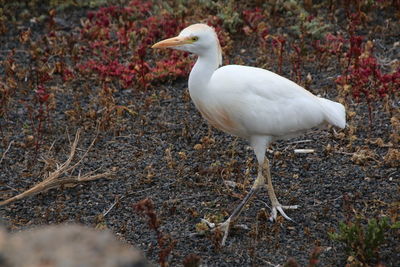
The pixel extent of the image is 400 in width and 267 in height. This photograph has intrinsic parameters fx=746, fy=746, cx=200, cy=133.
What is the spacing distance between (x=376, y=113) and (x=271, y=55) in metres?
1.60

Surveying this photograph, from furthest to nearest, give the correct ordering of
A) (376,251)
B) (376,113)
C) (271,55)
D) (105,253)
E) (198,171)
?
(271,55)
(376,113)
(198,171)
(376,251)
(105,253)

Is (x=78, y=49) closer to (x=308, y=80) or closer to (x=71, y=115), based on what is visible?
(x=71, y=115)

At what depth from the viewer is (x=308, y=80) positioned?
24.2 ft

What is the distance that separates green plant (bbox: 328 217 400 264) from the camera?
477 cm

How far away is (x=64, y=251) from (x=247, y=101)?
2.64 meters

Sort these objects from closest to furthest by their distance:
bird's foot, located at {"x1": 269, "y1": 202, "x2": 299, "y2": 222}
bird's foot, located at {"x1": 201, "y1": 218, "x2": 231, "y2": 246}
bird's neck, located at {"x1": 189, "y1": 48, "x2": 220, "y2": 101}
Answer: bird's foot, located at {"x1": 201, "y1": 218, "x2": 231, "y2": 246}
bird's neck, located at {"x1": 189, "y1": 48, "x2": 220, "y2": 101}
bird's foot, located at {"x1": 269, "y1": 202, "x2": 299, "y2": 222}

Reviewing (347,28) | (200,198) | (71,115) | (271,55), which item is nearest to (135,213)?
(200,198)

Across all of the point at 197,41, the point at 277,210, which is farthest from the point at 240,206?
the point at 197,41

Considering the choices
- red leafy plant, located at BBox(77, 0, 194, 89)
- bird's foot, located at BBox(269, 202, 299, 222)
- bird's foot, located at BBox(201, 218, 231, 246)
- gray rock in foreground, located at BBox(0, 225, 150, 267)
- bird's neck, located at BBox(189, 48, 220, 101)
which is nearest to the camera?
gray rock in foreground, located at BBox(0, 225, 150, 267)

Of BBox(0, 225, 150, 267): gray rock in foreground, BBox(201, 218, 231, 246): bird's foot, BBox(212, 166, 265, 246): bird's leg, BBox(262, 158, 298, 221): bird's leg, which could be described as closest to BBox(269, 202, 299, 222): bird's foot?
BBox(262, 158, 298, 221): bird's leg

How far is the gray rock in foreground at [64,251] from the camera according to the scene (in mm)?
2871

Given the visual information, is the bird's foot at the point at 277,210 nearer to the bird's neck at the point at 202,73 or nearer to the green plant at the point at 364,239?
the green plant at the point at 364,239

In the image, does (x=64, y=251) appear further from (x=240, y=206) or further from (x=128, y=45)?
(x=128, y=45)

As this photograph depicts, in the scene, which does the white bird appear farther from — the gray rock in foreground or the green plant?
the gray rock in foreground
